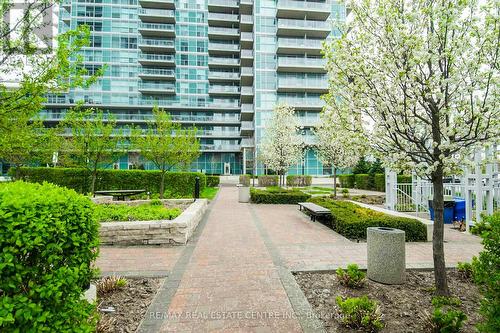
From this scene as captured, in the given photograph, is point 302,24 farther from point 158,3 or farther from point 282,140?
point 282,140

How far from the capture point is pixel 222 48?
56094 millimetres

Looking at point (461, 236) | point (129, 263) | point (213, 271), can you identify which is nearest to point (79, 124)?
point (129, 263)

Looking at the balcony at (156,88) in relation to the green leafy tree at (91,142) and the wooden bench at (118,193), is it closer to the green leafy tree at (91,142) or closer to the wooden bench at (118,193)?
the green leafy tree at (91,142)

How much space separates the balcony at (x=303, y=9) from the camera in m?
46.8

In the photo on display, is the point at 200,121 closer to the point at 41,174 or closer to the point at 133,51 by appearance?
the point at 133,51

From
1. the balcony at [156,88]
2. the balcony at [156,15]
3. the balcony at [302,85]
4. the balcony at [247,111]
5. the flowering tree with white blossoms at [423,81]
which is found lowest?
the flowering tree with white blossoms at [423,81]

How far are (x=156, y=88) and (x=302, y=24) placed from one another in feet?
99.1

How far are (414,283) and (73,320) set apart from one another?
5022 mm

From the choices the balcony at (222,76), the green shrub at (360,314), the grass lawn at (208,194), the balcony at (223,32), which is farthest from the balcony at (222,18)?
the green shrub at (360,314)

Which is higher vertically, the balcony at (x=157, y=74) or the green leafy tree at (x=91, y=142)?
the balcony at (x=157, y=74)

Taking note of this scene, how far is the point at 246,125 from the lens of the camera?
5331 cm

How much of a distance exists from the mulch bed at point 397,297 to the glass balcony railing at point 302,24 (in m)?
48.7

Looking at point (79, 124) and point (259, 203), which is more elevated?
point (79, 124)

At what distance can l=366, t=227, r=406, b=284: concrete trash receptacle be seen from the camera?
4.66 m
